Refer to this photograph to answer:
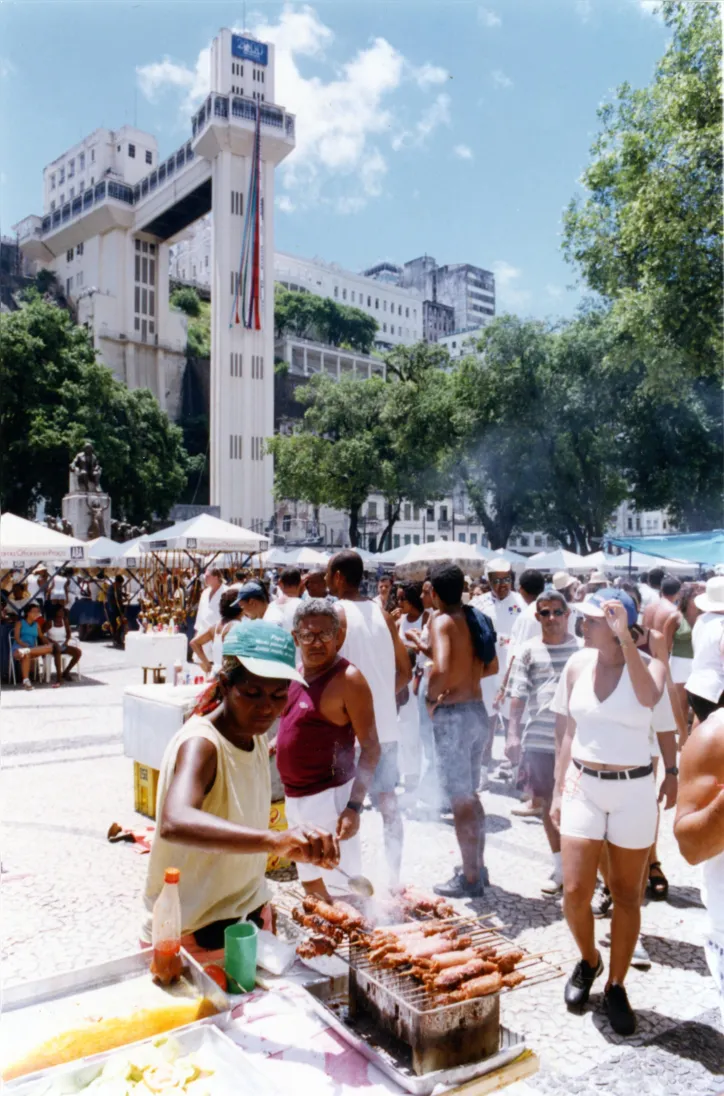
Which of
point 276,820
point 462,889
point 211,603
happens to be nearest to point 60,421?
point 211,603

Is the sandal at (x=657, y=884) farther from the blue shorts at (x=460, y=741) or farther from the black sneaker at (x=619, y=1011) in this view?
the black sneaker at (x=619, y=1011)

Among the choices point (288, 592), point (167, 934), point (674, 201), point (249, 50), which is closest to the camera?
point (167, 934)

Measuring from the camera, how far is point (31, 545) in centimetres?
1254

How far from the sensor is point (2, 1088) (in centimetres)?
180

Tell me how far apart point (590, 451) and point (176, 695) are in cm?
2537

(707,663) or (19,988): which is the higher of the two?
(707,663)

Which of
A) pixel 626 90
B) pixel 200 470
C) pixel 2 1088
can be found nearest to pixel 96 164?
pixel 200 470

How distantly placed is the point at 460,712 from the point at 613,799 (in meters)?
1.52

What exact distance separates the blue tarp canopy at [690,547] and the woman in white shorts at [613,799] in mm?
8481

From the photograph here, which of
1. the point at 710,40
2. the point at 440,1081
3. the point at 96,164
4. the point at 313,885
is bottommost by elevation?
the point at 313,885

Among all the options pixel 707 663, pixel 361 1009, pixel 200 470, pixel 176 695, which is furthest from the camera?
pixel 200 470

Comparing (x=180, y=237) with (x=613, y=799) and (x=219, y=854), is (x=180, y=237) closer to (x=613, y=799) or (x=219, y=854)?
(x=613, y=799)

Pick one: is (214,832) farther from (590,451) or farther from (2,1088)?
(590,451)

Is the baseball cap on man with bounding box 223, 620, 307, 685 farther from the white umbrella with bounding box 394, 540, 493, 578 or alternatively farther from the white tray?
the white umbrella with bounding box 394, 540, 493, 578
